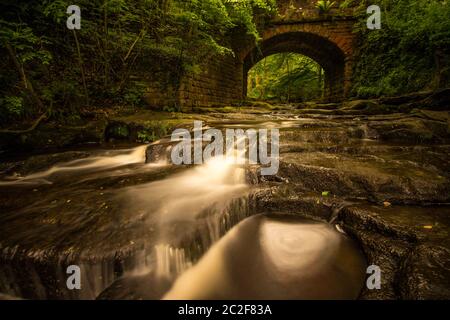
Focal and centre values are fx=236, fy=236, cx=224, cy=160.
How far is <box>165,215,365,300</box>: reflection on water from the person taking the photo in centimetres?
158

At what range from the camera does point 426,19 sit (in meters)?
6.36

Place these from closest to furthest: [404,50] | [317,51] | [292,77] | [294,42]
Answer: [404,50], [294,42], [317,51], [292,77]

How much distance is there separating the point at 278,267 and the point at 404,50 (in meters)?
9.74

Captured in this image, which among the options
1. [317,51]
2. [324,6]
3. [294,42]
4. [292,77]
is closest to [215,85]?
[294,42]

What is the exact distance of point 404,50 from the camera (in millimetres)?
8141

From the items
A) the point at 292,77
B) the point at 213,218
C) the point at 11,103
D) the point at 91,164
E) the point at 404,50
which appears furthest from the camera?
the point at 292,77

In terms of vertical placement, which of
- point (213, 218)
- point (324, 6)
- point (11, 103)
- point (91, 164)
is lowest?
point (213, 218)

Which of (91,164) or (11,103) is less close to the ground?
(11,103)

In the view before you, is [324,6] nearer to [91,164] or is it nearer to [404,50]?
[404,50]

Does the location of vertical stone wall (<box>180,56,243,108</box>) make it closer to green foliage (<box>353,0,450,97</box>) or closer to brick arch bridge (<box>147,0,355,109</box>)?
brick arch bridge (<box>147,0,355,109</box>)

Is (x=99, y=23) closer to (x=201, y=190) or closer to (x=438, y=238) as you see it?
(x=201, y=190)

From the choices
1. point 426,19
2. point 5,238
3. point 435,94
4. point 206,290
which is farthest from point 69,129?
point 426,19

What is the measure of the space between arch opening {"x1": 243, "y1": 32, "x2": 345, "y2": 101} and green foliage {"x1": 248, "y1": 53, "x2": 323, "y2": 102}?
133 inches

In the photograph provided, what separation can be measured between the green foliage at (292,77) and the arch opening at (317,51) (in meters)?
3.38
